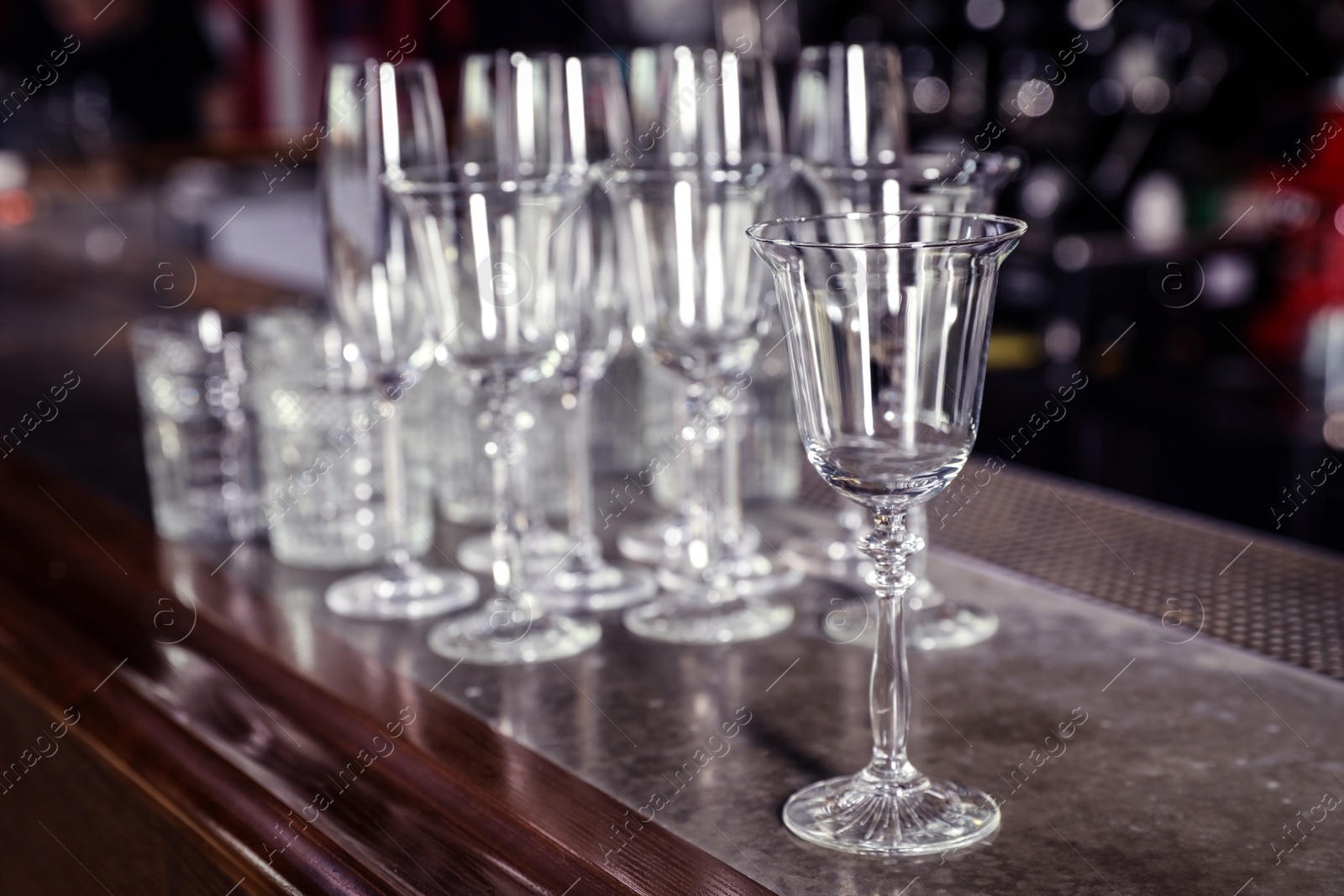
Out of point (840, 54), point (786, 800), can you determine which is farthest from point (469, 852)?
point (840, 54)

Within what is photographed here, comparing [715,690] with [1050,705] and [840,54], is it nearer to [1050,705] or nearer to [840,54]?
[1050,705]

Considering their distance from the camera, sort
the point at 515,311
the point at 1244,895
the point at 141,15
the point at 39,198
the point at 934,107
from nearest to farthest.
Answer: the point at 1244,895 → the point at 515,311 → the point at 934,107 → the point at 39,198 → the point at 141,15

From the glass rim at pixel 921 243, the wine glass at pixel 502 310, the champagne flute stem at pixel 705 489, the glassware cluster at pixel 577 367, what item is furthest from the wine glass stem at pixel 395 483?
the glass rim at pixel 921 243

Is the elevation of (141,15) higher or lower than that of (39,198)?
higher

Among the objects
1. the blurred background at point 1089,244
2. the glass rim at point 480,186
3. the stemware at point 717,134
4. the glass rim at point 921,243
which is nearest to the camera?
the glass rim at point 921,243

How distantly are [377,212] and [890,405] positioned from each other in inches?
18.8

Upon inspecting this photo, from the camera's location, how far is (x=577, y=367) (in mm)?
1042

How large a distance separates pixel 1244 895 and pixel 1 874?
0.96 metres

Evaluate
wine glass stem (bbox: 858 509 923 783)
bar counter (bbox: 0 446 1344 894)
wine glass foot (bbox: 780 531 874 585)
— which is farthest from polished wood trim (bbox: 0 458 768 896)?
wine glass foot (bbox: 780 531 874 585)

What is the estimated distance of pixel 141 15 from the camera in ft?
22.8

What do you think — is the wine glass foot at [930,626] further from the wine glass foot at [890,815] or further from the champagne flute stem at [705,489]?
the wine glass foot at [890,815]

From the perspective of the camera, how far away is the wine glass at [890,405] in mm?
686

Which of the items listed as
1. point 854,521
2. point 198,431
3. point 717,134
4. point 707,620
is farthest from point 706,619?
point 198,431

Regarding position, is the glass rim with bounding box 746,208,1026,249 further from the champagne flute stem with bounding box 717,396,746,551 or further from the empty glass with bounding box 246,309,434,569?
the empty glass with bounding box 246,309,434,569
